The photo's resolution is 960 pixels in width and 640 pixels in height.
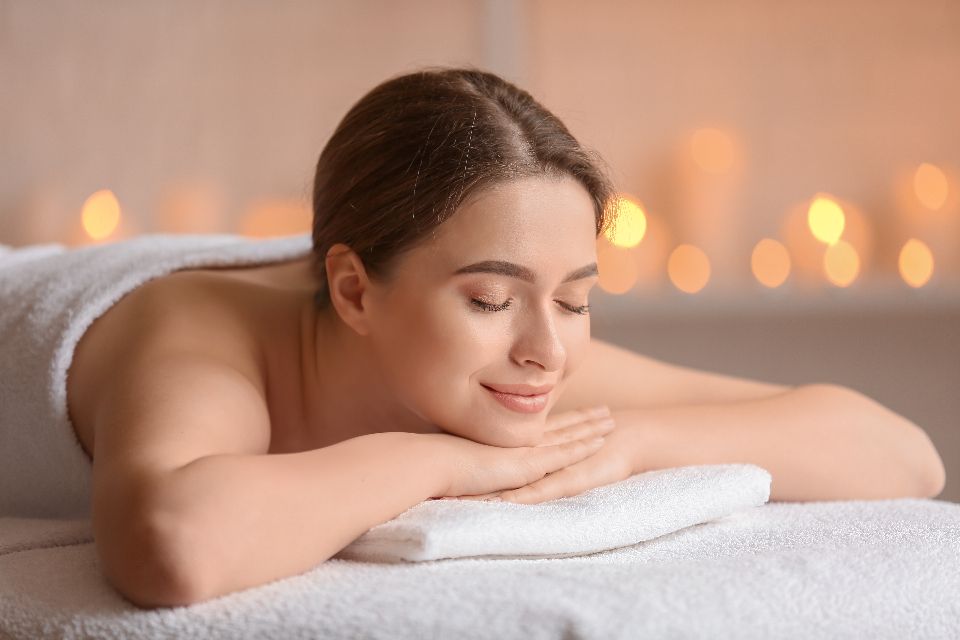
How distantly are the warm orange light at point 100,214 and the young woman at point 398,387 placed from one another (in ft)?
4.37

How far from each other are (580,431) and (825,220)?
5.25 ft

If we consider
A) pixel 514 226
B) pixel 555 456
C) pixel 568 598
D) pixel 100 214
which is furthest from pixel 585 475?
pixel 100 214

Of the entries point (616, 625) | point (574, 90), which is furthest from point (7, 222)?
point (616, 625)

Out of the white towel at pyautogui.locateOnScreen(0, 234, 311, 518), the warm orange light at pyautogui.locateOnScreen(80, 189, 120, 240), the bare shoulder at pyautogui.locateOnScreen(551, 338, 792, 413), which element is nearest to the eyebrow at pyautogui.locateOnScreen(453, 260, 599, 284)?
the bare shoulder at pyautogui.locateOnScreen(551, 338, 792, 413)

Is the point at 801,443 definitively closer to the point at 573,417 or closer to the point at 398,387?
the point at 573,417

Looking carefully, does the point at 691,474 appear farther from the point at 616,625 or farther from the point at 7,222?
the point at 7,222

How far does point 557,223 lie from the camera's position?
3.55 ft

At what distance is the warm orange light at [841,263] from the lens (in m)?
2.54

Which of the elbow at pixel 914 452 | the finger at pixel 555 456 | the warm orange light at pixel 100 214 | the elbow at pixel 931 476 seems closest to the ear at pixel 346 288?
the finger at pixel 555 456

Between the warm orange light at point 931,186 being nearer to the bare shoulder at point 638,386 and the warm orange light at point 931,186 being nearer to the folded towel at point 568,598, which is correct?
the bare shoulder at point 638,386

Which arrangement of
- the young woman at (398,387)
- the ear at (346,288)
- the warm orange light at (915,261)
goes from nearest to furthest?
the young woman at (398,387)
the ear at (346,288)
the warm orange light at (915,261)

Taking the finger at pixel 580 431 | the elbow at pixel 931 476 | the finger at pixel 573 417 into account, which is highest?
the finger at pixel 573 417

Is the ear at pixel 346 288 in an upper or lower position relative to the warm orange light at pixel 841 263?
upper

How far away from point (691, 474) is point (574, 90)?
1764 millimetres
